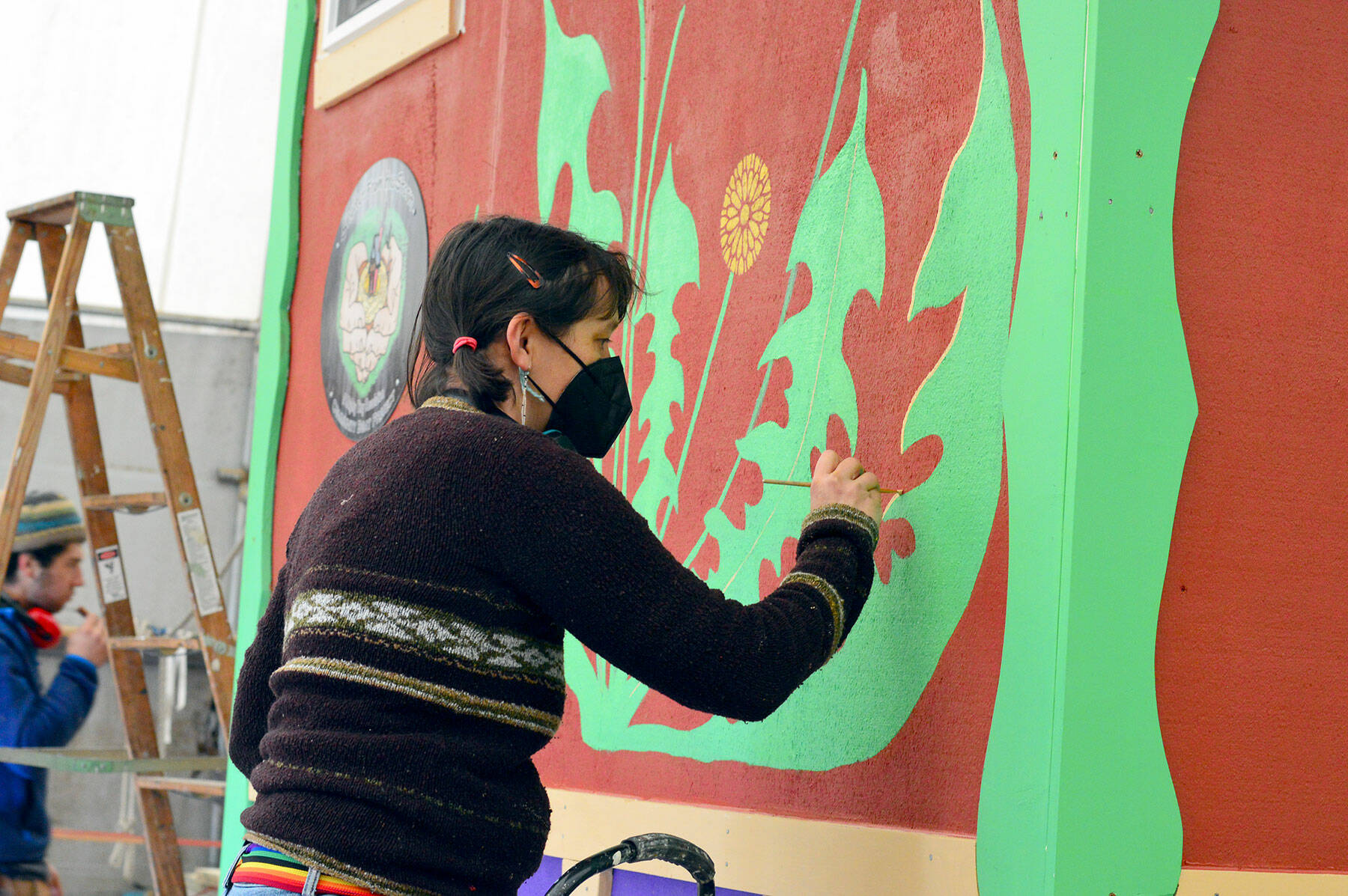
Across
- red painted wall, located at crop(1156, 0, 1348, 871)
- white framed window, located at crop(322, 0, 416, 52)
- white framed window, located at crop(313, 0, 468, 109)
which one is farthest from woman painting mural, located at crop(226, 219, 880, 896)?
white framed window, located at crop(322, 0, 416, 52)

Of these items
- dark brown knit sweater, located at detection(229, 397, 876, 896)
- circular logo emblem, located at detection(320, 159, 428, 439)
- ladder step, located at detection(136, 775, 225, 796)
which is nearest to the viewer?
dark brown knit sweater, located at detection(229, 397, 876, 896)

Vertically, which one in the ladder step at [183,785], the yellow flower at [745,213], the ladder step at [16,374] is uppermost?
the yellow flower at [745,213]

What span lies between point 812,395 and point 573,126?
36.3 inches

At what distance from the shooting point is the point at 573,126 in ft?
7.83

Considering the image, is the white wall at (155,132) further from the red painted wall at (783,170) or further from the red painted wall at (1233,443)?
the red painted wall at (1233,443)

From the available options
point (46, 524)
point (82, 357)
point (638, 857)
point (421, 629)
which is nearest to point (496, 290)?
point (421, 629)

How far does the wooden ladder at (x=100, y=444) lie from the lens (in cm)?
347

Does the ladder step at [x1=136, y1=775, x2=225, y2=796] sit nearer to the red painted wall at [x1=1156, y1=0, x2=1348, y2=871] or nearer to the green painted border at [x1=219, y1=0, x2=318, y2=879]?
the green painted border at [x1=219, y1=0, x2=318, y2=879]

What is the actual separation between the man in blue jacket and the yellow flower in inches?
97.3

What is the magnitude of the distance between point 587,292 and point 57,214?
2.88 m

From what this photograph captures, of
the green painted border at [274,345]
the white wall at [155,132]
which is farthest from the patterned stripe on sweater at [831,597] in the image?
the white wall at [155,132]

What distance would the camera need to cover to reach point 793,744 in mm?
1729

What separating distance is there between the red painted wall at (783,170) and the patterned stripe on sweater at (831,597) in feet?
0.57

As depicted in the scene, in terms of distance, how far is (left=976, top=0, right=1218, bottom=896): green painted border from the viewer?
132 cm
